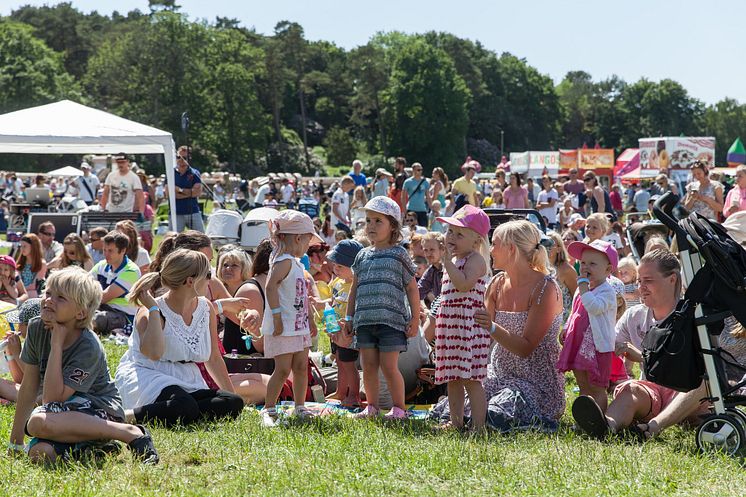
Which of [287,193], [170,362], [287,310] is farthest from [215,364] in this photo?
[287,193]

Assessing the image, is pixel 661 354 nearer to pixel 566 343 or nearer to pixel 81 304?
pixel 566 343

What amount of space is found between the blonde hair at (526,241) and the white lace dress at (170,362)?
6.94ft

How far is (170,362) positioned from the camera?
6.25 metres

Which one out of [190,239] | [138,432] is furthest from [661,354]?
[190,239]

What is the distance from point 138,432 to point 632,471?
2.70 metres

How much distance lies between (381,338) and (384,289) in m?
0.36

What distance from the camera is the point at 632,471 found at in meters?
4.80

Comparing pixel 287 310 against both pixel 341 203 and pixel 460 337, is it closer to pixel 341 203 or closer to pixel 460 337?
pixel 460 337

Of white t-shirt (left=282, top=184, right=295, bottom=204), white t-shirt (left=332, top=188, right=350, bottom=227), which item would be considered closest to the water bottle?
white t-shirt (left=332, top=188, right=350, bottom=227)

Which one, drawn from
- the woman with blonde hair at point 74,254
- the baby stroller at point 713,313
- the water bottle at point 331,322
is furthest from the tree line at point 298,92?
the baby stroller at point 713,313

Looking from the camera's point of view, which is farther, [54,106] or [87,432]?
[54,106]

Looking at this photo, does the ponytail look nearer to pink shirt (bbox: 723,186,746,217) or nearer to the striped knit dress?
the striped knit dress

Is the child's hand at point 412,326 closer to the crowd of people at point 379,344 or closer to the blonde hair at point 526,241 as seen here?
the crowd of people at point 379,344

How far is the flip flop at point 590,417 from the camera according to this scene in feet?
18.2
